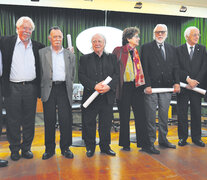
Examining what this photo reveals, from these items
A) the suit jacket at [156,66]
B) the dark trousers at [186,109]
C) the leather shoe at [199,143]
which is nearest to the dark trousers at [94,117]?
the suit jacket at [156,66]

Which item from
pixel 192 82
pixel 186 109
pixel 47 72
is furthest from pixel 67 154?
pixel 192 82

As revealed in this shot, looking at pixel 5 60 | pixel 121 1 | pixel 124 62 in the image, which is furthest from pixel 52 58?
pixel 121 1

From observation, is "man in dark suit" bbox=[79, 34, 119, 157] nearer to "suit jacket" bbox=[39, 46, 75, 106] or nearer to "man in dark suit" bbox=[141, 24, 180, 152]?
"suit jacket" bbox=[39, 46, 75, 106]

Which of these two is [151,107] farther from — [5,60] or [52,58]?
[5,60]

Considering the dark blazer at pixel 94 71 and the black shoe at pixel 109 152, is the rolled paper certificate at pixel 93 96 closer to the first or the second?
the dark blazer at pixel 94 71

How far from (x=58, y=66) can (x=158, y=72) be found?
3.98 ft

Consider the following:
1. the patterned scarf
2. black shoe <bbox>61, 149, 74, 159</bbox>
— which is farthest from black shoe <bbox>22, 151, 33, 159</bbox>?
the patterned scarf

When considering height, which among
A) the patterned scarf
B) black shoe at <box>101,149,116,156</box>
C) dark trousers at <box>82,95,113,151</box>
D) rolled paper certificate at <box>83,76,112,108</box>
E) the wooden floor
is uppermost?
the patterned scarf

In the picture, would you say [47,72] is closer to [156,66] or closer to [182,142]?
[156,66]

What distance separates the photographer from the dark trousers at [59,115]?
7.95 feet

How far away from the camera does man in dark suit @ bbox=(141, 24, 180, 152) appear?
2.72m

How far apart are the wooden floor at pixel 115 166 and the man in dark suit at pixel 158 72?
1.23ft

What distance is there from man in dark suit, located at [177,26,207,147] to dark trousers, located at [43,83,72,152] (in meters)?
1.52

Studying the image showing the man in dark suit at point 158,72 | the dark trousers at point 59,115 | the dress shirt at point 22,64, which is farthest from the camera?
the man in dark suit at point 158,72
